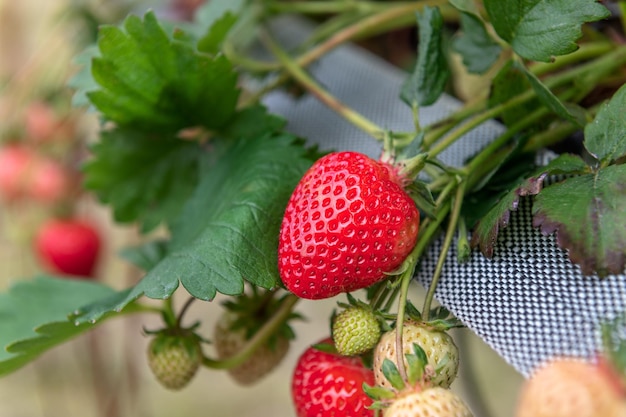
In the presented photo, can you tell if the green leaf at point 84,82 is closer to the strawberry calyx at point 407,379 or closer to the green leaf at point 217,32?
the green leaf at point 217,32

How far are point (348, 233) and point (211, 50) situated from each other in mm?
220

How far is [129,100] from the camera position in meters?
0.45

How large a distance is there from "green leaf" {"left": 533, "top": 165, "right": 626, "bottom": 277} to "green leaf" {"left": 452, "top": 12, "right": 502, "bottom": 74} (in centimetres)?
12

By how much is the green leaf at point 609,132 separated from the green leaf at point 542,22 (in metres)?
0.04

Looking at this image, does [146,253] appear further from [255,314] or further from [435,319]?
[435,319]

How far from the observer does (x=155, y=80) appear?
0.44 m

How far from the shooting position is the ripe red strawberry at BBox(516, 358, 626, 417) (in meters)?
0.22

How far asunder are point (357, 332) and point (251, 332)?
0.14m

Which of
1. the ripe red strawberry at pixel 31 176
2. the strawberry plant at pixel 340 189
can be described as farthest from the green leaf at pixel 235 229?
the ripe red strawberry at pixel 31 176

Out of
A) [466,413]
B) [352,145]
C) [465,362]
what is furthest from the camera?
[465,362]

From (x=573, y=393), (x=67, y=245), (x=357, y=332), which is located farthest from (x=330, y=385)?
(x=67, y=245)

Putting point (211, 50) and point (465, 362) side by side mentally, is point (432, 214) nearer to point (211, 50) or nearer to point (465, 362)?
point (211, 50)

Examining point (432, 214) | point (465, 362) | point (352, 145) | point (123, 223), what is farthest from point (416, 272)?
point (465, 362)

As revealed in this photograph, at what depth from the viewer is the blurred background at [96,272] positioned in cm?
79
